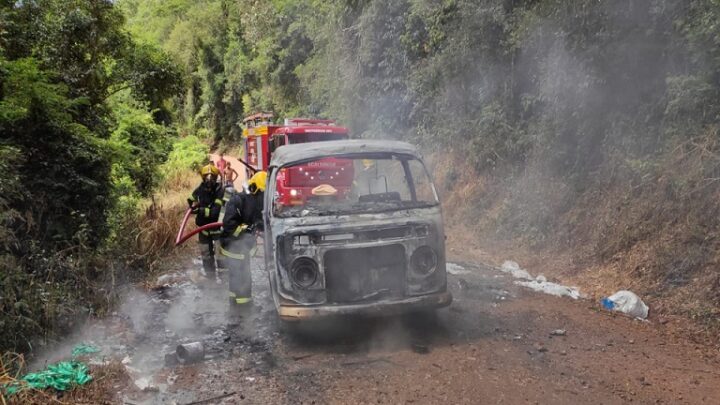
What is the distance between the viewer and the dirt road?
4387mm

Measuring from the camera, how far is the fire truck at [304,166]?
10.0 m

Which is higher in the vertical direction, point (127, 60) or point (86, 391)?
point (127, 60)

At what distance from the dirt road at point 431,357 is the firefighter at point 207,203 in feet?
4.70

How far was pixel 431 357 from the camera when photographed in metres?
5.06

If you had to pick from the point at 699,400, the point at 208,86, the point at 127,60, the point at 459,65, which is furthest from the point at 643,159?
Result: the point at 208,86

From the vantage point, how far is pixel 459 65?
517 inches

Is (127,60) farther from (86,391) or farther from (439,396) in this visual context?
(439,396)

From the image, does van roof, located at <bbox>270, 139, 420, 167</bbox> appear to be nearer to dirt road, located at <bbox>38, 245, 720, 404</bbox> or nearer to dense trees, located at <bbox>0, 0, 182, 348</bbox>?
dirt road, located at <bbox>38, 245, 720, 404</bbox>

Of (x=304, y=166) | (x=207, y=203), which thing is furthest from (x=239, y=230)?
(x=304, y=166)

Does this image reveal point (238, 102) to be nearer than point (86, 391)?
No

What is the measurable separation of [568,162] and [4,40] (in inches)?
343

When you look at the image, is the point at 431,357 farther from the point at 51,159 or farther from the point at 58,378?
the point at 51,159

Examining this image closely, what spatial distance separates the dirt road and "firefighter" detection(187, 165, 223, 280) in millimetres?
1432

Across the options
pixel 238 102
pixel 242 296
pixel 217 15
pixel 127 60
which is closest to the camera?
pixel 242 296
